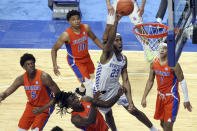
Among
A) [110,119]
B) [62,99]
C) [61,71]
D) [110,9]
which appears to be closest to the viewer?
[62,99]

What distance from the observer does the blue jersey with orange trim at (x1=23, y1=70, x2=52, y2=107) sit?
210 inches

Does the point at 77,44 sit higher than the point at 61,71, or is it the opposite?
the point at 77,44

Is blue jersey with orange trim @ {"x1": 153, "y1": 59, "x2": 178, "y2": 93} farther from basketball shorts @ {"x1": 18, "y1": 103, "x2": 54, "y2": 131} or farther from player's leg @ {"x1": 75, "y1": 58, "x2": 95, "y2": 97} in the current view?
basketball shorts @ {"x1": 18, "y1": 103, "x2": 54, "y2": 131}

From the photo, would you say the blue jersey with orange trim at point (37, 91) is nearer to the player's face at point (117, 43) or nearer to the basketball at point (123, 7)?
the player's face at point (117, 43)

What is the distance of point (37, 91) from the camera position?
5.34 metres

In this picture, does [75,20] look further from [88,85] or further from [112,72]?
[112,72]

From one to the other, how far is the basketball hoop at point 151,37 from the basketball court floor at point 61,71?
48.6 inches

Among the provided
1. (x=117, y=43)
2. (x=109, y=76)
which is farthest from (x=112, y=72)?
(x=117, y=43)

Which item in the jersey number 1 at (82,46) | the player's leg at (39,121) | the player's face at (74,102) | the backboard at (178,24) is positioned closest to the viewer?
the backboard at (178,24)

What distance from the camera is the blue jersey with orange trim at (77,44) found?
21.0ft

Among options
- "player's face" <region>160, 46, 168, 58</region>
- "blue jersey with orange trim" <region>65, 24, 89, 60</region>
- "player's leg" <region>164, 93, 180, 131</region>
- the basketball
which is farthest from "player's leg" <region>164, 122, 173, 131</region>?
"blue jersey with orange trim" <region>65, 24, 89, 60</region>

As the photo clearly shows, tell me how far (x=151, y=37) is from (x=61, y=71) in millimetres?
3025

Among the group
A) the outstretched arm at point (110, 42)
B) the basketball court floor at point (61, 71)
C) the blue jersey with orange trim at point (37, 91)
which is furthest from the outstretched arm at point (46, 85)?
the basketball court floor at point (61, 71)

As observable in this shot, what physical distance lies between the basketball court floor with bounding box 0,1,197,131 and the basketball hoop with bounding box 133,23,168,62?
4.05 feet
